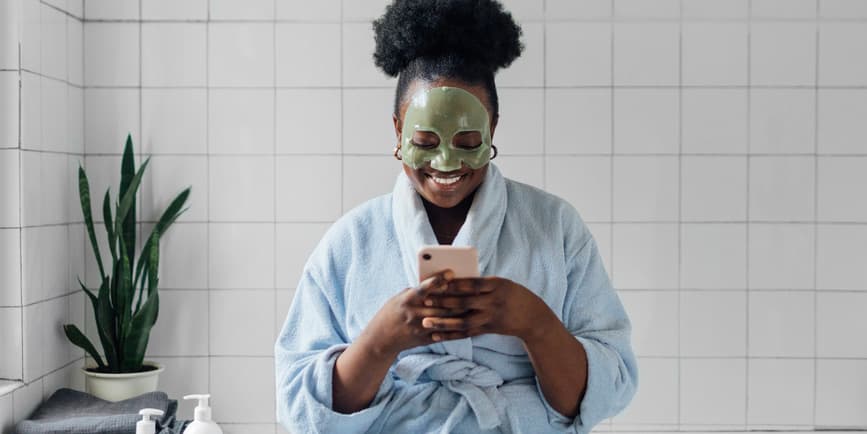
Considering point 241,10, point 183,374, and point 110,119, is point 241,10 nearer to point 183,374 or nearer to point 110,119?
point 110,119

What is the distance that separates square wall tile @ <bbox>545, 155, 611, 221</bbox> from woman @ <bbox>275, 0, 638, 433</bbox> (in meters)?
1.22

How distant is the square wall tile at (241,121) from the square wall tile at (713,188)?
1134mm

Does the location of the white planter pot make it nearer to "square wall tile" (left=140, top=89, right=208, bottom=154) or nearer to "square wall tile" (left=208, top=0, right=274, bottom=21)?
"square wall tile" (left=140, top=89, right=208, bottom=154)

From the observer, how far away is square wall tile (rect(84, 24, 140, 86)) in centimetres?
255

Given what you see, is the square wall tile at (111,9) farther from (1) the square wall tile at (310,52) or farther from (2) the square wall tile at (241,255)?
(2) the square wall tile at (241,255)

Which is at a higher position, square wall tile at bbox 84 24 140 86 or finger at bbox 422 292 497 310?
square wall tile at bbox 84 24 140 86

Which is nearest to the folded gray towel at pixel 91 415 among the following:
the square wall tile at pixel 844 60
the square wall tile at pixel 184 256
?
the square wall tile at pixel 184 256

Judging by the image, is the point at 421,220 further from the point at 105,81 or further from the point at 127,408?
the point at 105,81

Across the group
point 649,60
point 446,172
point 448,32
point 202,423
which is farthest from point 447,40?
point 649,60

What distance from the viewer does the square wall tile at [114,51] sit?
2.55 meters

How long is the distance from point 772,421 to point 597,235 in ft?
2.29

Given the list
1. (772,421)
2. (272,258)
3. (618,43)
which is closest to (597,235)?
(618,43)

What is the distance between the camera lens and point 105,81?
2.55 metres

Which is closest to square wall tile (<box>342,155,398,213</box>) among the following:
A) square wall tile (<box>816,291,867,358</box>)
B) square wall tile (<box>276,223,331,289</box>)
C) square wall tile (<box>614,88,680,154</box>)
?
square wall tile (<box>276,223,331,289</box>)
